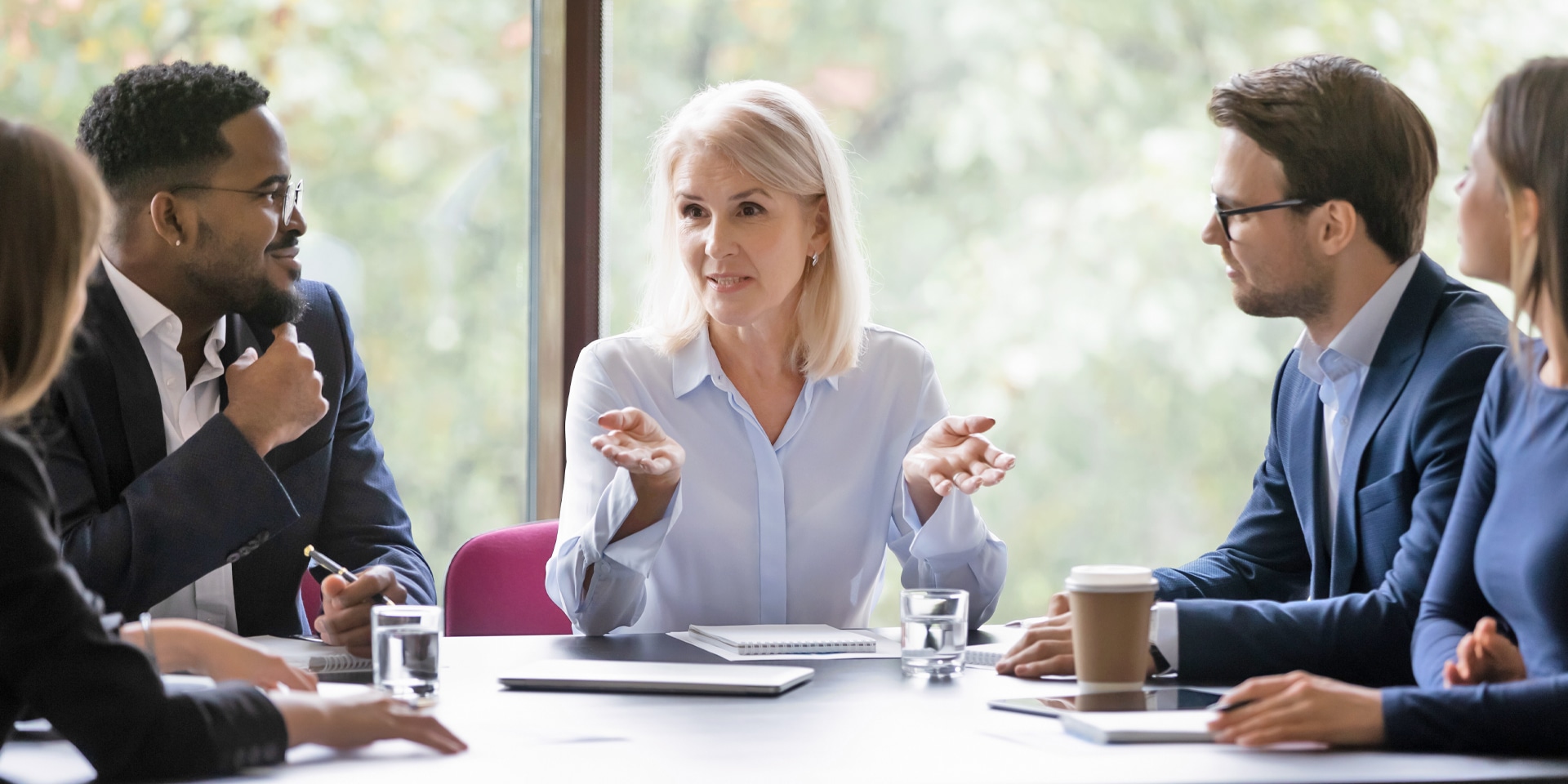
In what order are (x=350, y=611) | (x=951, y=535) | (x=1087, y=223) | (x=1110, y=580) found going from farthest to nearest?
1. (x=1087, y=223)
2. (x=951, y=535)
3. (x=350, y=611)
4. (x=1110, y=580)

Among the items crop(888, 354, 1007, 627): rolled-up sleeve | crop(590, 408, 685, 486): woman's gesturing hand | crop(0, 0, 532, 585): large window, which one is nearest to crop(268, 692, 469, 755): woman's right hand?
crop(590, 408, 685, 486): woman's gesturing hand

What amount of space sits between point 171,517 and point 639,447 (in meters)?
0.65

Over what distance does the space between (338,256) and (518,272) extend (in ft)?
1.47

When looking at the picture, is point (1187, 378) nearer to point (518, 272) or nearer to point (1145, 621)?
point (518, 272)

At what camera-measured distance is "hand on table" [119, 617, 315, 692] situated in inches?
57.1

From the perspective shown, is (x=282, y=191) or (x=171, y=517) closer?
(x=171, y=517)

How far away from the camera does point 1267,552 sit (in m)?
2.22

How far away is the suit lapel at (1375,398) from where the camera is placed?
190 cm

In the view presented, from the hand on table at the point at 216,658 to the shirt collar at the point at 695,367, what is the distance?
986mm

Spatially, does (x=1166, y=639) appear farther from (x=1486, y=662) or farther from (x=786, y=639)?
(x=786, y=639)

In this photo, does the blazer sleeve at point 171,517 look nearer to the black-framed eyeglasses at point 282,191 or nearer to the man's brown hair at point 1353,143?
the black-framed eyeglasses at point 282,191

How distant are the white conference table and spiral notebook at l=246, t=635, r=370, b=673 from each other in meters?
0.25

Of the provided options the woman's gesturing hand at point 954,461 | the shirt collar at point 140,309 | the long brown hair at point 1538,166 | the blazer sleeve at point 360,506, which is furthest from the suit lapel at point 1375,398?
the shirt collar at point 140,309

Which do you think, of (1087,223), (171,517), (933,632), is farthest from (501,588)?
(1087,223)
